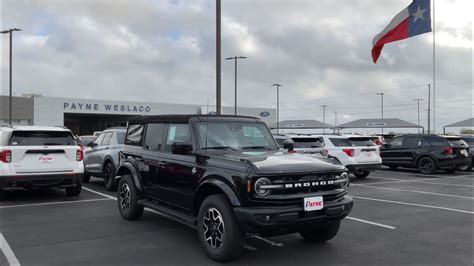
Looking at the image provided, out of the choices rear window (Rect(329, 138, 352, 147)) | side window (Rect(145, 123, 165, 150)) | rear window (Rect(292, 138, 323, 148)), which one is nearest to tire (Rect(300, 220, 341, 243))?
side window (Rect(145, 123, 165, 150))

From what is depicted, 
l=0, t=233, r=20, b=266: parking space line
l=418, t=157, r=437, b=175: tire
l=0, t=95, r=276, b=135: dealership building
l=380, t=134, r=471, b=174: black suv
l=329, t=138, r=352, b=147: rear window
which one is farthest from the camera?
l=0, t=95, r=276, b=135: dealership building

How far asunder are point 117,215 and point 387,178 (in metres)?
10.9

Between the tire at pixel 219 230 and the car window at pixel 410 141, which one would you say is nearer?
the tire at pixel 219 230

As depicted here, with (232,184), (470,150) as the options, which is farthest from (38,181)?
(470,150)

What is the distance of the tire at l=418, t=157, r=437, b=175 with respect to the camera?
1770 centimetres

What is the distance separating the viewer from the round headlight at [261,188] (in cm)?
524

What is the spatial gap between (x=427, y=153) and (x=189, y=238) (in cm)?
1410

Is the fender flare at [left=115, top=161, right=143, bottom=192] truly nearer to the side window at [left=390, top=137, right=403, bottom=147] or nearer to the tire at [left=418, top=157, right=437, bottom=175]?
the tire at [left=418, top=157, right=437, bottom=175]

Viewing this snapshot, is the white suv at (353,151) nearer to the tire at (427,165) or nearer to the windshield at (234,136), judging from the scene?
the tire at (427,165)

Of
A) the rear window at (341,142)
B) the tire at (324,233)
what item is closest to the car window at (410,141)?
the rear window at (341,142)

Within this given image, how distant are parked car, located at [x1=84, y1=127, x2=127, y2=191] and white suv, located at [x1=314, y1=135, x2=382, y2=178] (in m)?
6.91

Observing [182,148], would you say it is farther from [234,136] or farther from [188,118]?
[234,136]

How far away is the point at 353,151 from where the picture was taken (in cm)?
1493

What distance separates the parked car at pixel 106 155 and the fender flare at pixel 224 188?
652 cm
